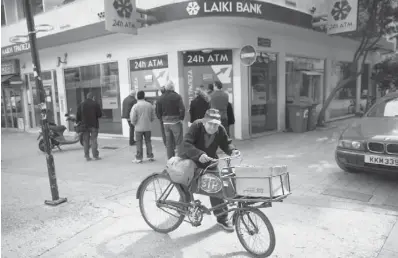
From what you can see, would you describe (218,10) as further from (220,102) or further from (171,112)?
(171,112)

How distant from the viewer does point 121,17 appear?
863 centimetres

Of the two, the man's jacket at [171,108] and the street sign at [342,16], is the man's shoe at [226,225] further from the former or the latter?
the street sign at [342,16]

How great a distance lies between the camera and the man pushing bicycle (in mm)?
3495

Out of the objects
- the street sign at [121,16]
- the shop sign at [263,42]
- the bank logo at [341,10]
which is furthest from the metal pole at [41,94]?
the bank logo at [341,10]

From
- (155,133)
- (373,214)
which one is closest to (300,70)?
(155,133)

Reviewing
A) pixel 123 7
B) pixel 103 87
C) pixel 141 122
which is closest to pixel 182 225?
pixel 141 122

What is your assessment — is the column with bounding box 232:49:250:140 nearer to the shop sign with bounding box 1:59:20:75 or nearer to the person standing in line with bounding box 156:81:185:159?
the person standing in line with bounding box 156:81:185:159

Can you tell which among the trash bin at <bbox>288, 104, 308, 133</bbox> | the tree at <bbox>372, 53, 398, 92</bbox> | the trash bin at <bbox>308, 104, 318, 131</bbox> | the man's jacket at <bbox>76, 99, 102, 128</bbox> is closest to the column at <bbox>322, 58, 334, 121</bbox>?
the trash bin at <bbox>308, 104, 318, 131</bbox>

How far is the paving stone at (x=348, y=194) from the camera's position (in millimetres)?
4795

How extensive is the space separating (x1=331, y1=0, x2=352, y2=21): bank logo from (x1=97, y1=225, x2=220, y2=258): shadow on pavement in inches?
350

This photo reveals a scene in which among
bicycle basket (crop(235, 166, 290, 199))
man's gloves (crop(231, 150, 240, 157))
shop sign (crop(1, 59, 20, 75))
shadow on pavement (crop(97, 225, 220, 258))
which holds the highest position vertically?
shop sign (crop(1, 59, 20, 75))

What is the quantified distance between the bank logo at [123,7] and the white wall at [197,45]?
117cm

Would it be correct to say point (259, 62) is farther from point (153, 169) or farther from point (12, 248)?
point (12, 248)

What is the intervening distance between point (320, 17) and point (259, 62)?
103 inches
